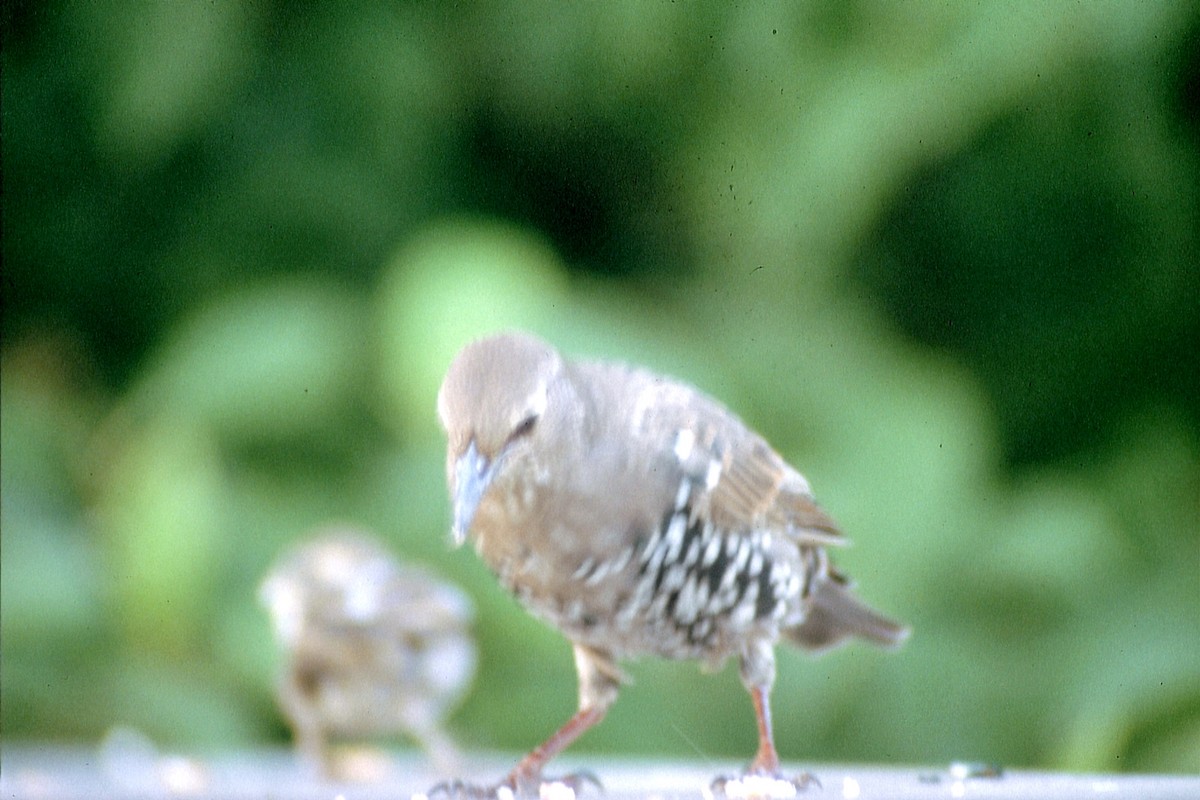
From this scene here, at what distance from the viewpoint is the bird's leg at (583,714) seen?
2.12m

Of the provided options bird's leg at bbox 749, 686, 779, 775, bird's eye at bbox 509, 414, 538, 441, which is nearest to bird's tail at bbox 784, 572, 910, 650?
bird's leg at bbox 749, 686, 779, 775

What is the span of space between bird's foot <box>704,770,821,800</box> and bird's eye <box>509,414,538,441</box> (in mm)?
495

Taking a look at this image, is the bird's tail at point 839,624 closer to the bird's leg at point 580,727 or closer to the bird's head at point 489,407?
the bird's leg at point 580,727

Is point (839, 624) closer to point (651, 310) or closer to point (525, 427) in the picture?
point (525, 427)

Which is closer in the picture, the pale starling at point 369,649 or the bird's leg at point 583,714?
the bird's leg at point 583,714

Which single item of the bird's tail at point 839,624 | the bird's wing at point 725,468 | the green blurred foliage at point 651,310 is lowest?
the bird's tail at point 839,624

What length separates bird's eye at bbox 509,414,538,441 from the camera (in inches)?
63.6

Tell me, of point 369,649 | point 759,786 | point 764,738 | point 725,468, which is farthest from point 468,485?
point 369,649

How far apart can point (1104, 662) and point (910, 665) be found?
0.37m


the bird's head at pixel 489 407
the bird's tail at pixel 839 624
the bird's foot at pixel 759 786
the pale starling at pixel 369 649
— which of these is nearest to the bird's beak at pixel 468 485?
the bird's head at pixel 489 407

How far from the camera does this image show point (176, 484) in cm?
366

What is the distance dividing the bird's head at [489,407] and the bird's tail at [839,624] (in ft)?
2.25

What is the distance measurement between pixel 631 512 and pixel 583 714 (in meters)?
0.46

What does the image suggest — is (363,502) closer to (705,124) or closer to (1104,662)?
(705,124)
